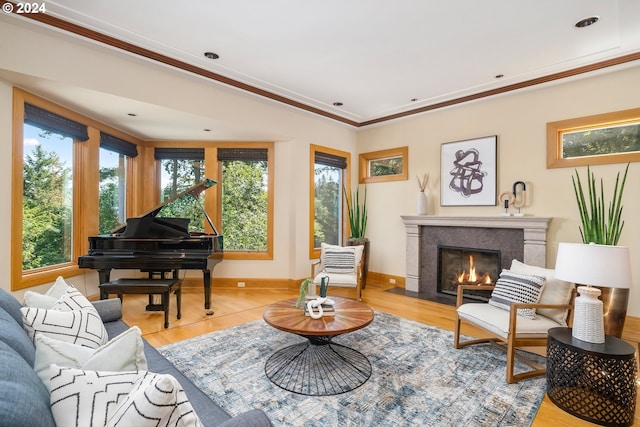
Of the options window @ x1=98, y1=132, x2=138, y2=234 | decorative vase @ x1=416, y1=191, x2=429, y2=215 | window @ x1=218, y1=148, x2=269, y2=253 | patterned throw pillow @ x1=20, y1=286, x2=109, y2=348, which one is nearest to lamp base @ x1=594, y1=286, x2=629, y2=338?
decorative vase @ x1=416, y1=191, x2=429, y2=215

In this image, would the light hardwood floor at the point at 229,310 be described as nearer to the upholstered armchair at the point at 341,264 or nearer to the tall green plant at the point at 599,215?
the upholstered armchair at the point at 341,264

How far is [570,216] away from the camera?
3.84 m

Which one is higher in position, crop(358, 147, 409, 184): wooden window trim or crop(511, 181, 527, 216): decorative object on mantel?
crop(358, 147, 409, 184): wooden window trim

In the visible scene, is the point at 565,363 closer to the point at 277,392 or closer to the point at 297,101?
the point at 277,392

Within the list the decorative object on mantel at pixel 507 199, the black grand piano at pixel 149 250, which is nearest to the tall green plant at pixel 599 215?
the decorative object on mantel at pixel 507 199

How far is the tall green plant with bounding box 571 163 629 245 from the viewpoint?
3211mm

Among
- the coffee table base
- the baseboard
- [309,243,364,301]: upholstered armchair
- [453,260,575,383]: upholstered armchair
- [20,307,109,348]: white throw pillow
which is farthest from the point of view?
the baseboard

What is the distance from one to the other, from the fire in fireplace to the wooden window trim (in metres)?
1.43

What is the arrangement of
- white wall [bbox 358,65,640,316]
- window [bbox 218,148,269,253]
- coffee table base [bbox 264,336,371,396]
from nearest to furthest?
coffee table base [bbox 264,336,371,396] < white wall [bbox 358,65,640,316] < window [bbox 218,148,269,253]

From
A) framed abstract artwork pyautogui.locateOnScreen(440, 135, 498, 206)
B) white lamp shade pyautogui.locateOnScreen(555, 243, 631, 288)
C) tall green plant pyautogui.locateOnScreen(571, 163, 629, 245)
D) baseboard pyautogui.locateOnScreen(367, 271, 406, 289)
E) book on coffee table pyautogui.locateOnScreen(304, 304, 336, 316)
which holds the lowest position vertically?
baseboard pyautogui.locateOnScreen(367, 271, 406, 289)

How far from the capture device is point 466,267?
15.8 feet

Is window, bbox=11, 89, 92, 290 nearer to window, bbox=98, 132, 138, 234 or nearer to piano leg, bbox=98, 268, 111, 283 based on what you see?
window, bbox=98, 132, 138, 234

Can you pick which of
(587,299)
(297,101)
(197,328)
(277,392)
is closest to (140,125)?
(297,101)

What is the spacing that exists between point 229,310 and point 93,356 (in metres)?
3.13
